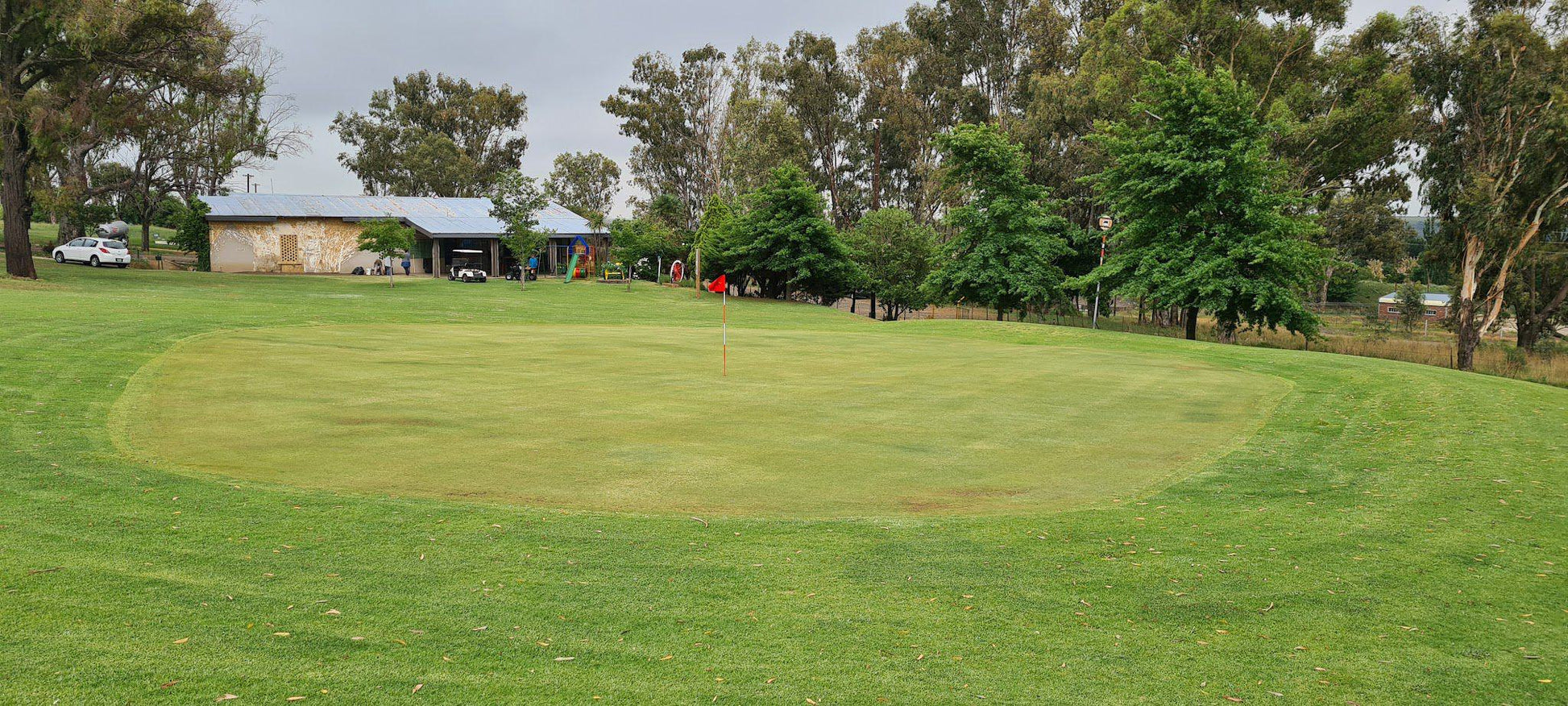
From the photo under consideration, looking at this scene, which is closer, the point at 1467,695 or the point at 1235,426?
the point at 1467,695

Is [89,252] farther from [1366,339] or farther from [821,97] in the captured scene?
[1366,339]

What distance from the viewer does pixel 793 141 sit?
230 ft

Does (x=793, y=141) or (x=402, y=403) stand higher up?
(x=793, y=141)

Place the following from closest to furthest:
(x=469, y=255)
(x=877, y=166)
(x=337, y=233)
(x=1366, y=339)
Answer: (x=1366, y=339)
(x=337, y=233)
(x=469, y=255)
(x=877, y=166)

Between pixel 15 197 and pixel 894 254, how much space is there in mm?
43472

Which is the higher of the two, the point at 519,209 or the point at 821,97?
the point at 821,97

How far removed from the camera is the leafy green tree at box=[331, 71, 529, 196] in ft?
312

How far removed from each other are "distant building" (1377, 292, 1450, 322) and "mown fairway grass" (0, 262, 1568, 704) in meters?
70.6

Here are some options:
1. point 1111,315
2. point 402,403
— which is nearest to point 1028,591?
point 402,403

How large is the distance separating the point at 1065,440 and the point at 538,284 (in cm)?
4844

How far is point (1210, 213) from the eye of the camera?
40.1 meters

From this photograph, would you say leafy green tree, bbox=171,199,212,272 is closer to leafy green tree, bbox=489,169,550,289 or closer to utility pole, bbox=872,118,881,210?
leafy green tree, bbox=489,169,550,289

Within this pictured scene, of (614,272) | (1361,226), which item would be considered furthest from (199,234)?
(1361,226)

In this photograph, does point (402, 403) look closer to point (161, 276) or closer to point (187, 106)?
point (161, 276)
